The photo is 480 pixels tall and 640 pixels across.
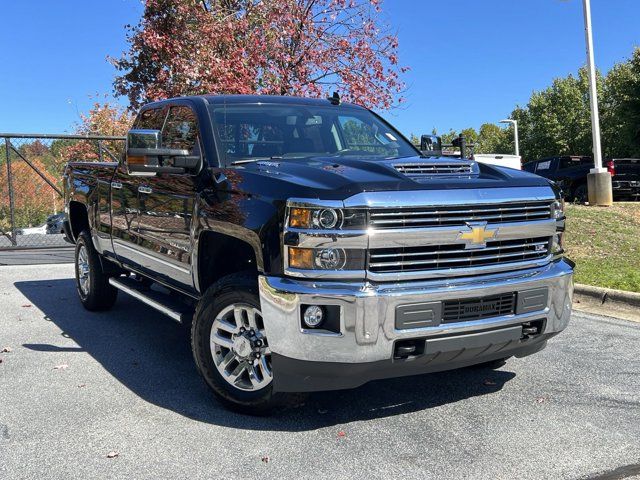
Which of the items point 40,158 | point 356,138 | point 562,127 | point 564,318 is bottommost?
point 564,318

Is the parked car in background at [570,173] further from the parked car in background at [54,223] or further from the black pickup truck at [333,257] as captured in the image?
the parked car in background at [54,223]

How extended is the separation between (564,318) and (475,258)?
34.4 inches

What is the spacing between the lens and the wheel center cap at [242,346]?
3.68 m

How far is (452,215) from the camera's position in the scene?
11.2 ft

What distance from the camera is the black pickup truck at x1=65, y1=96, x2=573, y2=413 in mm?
3230

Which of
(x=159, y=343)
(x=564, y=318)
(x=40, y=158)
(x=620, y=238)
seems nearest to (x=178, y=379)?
(x=159, y=343)

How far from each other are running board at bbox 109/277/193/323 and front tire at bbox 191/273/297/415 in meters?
0.54

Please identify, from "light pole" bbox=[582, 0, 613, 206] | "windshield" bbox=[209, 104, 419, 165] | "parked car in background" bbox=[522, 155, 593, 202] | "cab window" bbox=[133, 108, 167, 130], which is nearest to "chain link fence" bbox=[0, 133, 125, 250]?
"cab window" bbox=[133, 108, 167, 130]

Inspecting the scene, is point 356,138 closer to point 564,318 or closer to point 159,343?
point 564,318

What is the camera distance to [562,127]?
156ft

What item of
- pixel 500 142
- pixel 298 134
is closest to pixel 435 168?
pixel 298 134

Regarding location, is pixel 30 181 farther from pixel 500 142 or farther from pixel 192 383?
pixel 500 142

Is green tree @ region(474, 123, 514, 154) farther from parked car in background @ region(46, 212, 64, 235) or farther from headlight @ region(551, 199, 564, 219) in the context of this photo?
headlight @ region(551, 199, 564, 219)

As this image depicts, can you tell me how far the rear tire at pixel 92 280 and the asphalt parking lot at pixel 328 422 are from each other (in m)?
1.16
